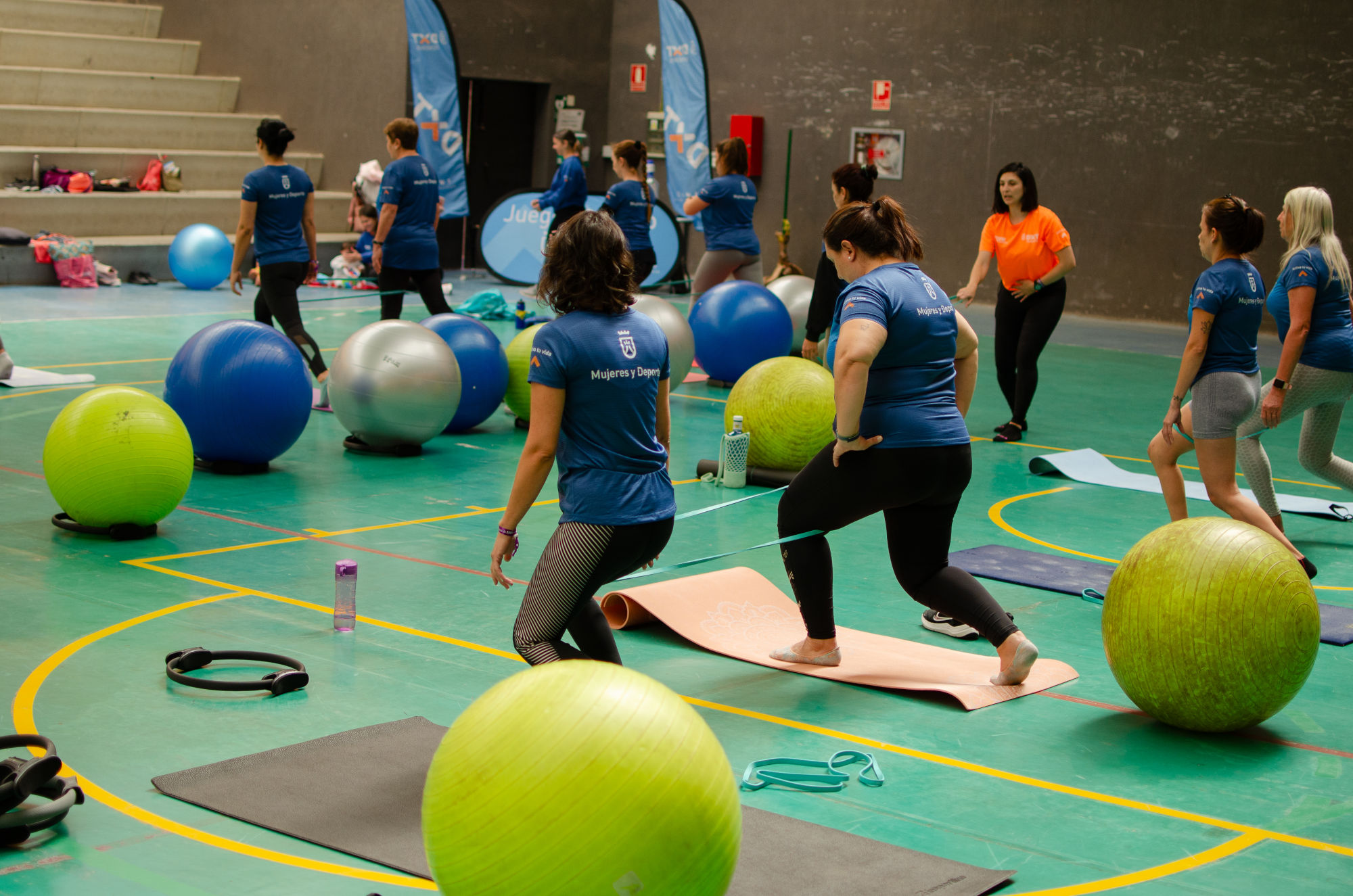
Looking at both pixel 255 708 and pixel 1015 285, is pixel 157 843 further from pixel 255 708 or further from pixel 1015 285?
pixel 1015 285

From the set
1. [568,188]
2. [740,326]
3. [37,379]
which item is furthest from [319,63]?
[740,326]

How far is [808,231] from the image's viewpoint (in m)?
21.9

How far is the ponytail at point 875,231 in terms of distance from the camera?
16.8 feet

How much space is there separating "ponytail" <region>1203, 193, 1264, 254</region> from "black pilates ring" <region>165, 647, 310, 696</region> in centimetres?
460

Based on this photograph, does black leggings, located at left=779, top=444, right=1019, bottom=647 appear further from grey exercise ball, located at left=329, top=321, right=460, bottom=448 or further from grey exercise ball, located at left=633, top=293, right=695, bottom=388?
grey exercise ball, located at left=633, top=293, right=695, bottom=388

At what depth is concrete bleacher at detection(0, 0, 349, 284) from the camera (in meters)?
19.3

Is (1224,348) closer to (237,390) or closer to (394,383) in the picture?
(394,383)

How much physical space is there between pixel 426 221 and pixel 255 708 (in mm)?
7529

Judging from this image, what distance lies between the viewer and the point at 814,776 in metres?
4.41

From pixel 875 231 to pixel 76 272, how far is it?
15.6 metres

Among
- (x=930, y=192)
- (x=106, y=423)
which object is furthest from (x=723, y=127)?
(x=106, y=423)

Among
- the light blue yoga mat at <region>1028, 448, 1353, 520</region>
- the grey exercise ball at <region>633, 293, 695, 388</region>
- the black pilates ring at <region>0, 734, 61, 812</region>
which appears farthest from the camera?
the grey exercise ball at <region>633, 293, 695, 388</region>

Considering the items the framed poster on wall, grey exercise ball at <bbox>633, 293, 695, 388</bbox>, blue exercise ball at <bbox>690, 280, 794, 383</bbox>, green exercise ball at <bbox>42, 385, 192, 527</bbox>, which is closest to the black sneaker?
green exercise ball at <bbox>42, 385, 192, 527</bbox>

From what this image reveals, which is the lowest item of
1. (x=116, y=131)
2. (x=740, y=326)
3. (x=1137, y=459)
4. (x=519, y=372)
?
(x=1137, y=459)
